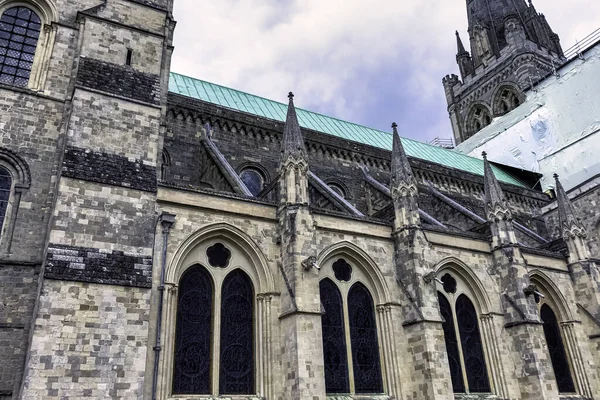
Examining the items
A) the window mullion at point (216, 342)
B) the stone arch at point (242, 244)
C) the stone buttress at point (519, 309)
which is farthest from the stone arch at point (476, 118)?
the window mullion at point (216, 342)

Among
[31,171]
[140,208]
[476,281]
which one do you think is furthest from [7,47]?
[476,281]

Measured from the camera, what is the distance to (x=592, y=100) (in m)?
32.0

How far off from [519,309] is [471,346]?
7.18 feet

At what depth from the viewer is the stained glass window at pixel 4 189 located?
12297 millimetres

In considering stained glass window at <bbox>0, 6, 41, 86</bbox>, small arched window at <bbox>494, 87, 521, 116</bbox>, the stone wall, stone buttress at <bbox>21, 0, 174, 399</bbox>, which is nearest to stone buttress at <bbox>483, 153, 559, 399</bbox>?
stone buttress at <bbox>21, 0, 174, 399</bbox>

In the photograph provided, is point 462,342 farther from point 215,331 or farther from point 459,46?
point 459,46

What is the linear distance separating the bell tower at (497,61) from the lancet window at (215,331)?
33.4 m

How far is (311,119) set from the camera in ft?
86.5

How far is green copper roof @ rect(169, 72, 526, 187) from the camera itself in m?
22.4

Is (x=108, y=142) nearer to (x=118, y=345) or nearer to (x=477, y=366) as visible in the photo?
(x=118, y=345)

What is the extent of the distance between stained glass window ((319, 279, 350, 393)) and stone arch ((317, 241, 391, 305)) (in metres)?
1.09

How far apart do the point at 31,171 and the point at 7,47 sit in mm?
4317

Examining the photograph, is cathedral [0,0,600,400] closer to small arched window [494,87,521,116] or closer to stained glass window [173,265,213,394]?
stained glass window [173,265,213,394]

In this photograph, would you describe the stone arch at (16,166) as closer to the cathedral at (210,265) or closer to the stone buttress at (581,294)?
the cathedral at (210,265)
